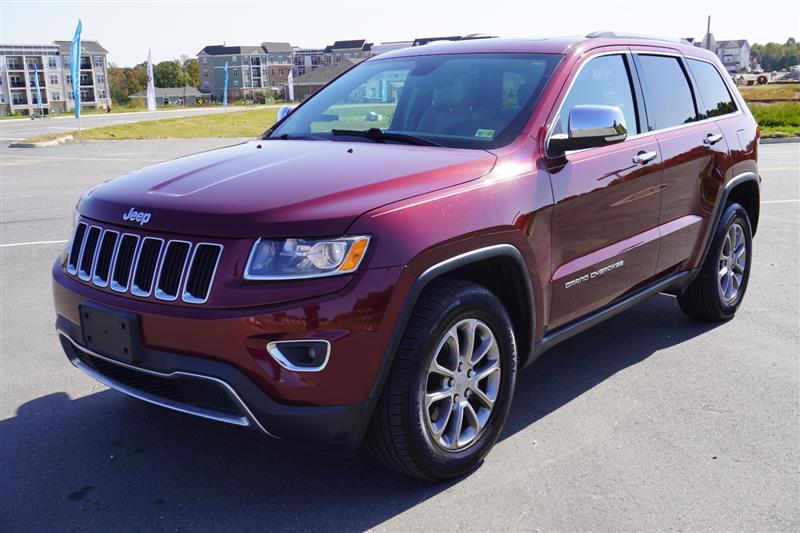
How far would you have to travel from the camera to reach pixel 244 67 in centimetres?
15325

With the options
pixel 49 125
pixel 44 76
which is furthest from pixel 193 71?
pixel 49 125

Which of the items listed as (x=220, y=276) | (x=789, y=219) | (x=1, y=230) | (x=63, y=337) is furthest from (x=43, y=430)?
(x=789, y=219)

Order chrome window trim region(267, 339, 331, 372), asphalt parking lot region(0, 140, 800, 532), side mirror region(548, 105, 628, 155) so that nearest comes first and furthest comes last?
1. chrome window trim region(267, 339, 331, 372)
2. asphalt parking lot region(0, 140, 800, 532)
3. side mirror region(548, 105, 628, 155)

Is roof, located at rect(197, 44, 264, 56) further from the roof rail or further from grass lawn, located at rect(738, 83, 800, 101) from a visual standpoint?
the roof rail

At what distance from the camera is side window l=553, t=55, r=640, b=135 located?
4.16m

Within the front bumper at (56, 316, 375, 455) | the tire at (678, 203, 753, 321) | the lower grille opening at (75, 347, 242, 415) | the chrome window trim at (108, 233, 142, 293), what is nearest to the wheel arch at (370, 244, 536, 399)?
the front bumper at (56, 316, 375, 455)

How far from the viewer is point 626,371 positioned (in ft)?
16.1

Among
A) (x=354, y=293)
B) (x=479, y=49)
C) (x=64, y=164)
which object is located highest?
(x=479, y=49)

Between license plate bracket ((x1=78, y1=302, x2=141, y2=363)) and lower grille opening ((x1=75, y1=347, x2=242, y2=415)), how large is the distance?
67 millimetres

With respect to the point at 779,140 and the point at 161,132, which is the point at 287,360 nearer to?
the point at 779,140

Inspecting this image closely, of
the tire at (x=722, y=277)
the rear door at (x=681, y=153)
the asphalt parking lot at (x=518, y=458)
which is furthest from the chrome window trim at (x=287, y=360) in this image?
the tire at (x=722, y=277)

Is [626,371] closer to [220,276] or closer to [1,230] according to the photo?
[220,276]

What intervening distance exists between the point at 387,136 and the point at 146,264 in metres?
1.53

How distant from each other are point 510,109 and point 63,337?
2406 mm
